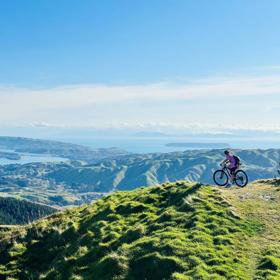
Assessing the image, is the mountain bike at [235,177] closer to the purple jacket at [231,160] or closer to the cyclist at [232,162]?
the cyclist at [232,162]

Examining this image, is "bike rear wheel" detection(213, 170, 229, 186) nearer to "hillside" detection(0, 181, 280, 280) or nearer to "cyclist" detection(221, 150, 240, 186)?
"cyclist" detection(221, 150, 240, 186)

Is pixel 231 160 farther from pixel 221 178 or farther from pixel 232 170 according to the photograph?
pixel 221 178

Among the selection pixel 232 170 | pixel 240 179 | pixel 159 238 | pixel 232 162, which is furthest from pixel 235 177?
pixel 159 238

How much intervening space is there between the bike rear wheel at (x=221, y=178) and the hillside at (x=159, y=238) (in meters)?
2.31

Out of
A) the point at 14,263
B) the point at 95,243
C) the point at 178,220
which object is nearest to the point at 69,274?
the point at 95,243

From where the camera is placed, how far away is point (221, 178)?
4644 centimetres

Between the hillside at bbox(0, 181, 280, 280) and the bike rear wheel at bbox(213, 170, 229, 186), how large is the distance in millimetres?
2314

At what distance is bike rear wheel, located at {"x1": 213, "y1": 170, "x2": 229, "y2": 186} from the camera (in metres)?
46.2

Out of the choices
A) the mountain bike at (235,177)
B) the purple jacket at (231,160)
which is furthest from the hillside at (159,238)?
the purple jacket at (231,160)

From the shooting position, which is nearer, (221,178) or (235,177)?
(235,177)

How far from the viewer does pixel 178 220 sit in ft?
108

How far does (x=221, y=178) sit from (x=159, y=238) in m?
18.7

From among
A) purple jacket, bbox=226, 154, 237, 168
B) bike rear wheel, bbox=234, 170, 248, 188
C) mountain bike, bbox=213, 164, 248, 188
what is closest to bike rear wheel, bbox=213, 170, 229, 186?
mountain bike, bbox=213, 164, 248, 188

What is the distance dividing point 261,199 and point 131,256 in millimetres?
→ 16088
